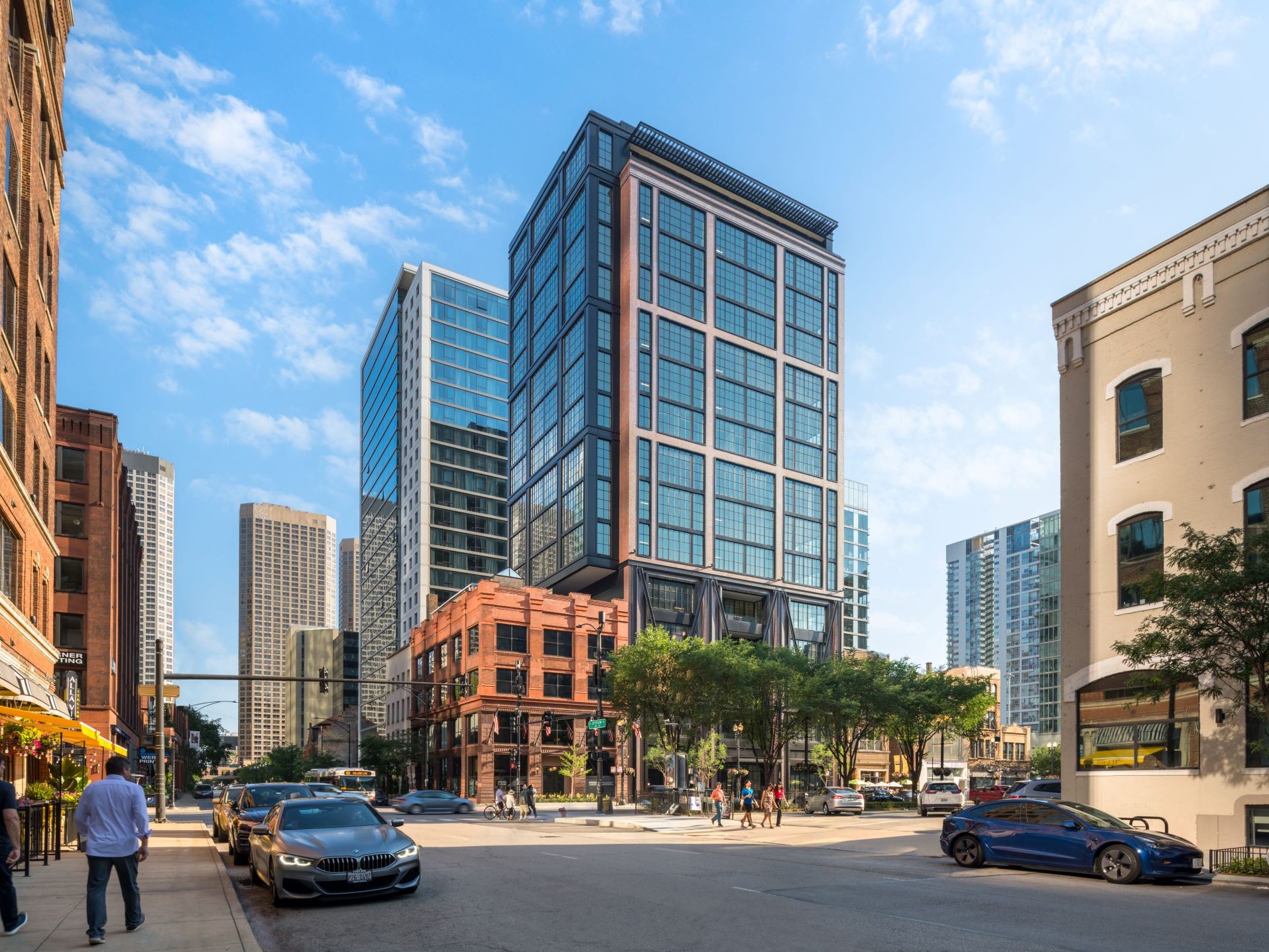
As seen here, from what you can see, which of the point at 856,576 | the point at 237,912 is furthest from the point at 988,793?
the point at 856,576

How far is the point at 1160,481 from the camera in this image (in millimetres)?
25438

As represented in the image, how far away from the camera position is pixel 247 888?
1717 cm

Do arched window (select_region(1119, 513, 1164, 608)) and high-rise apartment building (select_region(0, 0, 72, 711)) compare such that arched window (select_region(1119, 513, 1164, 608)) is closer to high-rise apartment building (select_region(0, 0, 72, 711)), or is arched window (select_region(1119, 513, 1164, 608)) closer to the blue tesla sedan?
the blue tesla sedan

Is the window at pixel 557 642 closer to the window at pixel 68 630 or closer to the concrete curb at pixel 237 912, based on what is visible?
the window at pixel 68 630

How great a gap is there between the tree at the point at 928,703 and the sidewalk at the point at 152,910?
4862 cm

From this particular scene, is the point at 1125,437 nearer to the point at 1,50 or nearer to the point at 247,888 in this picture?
the point at 247,888

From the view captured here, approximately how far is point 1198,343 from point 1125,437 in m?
2.99

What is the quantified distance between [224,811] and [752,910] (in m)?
18.5

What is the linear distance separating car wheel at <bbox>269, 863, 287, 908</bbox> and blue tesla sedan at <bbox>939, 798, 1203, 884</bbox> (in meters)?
13.5

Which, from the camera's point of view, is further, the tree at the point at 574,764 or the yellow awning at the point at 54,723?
the tree at the point at 574,764

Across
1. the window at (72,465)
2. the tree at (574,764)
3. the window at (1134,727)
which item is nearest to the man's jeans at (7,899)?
the window at (1134,727)

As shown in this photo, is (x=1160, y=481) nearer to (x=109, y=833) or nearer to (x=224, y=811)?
(x=109, y=833)

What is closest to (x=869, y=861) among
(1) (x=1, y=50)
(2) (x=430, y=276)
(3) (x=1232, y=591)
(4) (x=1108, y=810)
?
(4) (x=1108, y=810)

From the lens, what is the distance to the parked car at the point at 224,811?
84.1 feet
